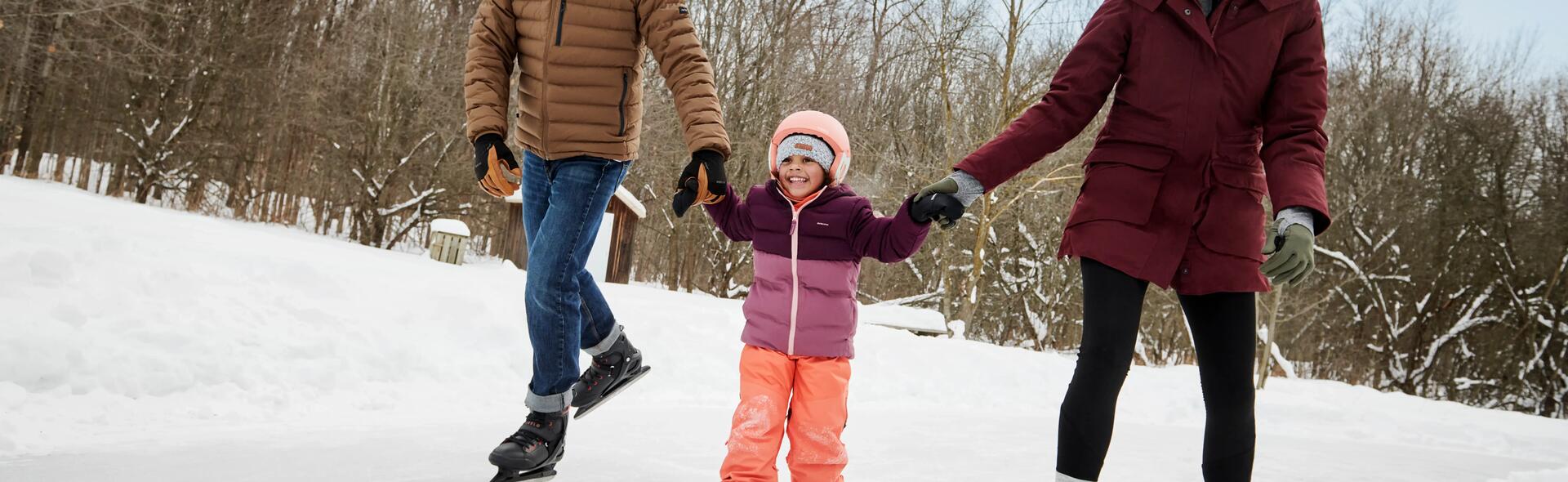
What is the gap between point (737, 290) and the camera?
1591 centimetres

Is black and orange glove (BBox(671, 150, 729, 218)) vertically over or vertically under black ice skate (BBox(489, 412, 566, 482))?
over

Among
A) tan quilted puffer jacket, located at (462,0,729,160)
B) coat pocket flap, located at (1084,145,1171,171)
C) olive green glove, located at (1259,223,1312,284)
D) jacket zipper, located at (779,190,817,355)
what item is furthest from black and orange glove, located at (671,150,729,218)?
olive green glove, located at (1259,223,1312,284)

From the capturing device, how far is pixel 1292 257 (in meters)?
1.81

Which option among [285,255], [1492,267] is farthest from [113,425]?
[1492,267]

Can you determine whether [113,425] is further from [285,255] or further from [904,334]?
[904,334]

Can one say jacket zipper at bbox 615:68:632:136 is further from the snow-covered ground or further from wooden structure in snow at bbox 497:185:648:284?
wooden structure in snow at bbox 497:185:648:284

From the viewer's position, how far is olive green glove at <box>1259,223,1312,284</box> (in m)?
1.80

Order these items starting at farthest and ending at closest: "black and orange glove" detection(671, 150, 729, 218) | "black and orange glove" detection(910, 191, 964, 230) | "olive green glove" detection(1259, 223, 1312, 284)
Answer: "black and orange glove" detection(671, 150, 729, 218) → "black and orange glove" detection(910, 191, 964, 230) → "olive green glove" detection(1259, 223, 1312, 284)

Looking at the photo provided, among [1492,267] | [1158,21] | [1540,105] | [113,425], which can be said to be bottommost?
[113,425]

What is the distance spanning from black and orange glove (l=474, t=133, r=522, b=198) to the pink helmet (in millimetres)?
760

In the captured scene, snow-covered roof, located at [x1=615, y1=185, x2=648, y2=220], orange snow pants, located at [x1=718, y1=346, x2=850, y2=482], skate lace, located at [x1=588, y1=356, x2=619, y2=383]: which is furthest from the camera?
snow-covered roof, located at [x1=615, y1=185, x2=648, y2=220]

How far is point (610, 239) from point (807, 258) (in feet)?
25.9

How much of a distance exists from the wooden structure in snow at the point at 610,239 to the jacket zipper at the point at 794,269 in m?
7.04

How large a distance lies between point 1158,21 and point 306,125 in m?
14.5
